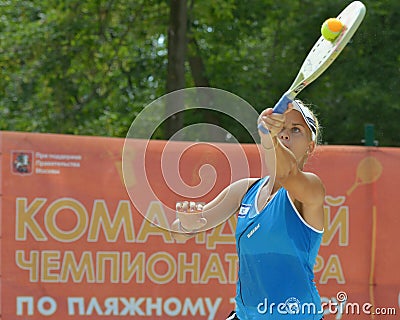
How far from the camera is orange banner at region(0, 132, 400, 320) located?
583cm

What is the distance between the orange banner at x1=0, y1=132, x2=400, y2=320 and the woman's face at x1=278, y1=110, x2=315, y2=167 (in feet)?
7.23

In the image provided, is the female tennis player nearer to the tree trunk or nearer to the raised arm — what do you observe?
the raised arm

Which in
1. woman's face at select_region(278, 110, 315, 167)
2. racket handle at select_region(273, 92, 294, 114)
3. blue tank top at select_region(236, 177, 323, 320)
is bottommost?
blue tank top at select_region(236, 177, 323, 320)

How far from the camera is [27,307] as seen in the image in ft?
19.1

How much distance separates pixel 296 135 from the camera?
3.25 metres

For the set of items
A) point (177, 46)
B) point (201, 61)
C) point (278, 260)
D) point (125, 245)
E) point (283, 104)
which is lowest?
point (201, 61)

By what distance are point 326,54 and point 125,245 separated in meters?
3.27

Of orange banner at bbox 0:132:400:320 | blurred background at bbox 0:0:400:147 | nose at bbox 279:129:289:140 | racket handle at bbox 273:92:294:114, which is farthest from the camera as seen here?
blurred background at bbox 0:0:400:147

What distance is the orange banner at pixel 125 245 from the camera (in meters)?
5.83

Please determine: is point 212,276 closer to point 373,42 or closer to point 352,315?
point 352,315

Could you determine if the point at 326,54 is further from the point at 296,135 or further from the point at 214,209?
the point at 214,209

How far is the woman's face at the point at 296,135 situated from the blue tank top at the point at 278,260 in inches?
6.7

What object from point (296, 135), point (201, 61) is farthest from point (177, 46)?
point (296, 135)

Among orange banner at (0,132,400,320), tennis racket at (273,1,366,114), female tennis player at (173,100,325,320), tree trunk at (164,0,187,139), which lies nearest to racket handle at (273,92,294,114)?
tennis racket at (273,1,366,114)
